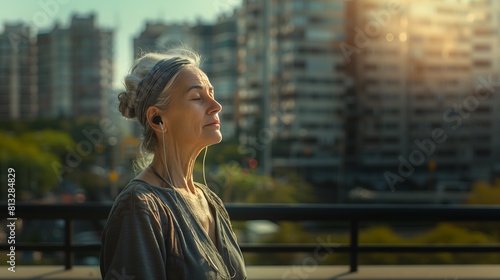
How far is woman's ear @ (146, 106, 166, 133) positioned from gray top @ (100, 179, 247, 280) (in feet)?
0.40

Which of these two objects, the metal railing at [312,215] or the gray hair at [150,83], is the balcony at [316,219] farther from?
the gray hair at [150,83]

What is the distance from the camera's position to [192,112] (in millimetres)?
1342

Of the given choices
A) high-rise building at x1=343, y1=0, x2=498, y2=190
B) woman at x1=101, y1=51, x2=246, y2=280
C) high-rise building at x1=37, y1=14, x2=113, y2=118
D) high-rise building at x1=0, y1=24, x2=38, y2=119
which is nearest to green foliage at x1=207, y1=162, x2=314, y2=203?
high-rise building at x1=37, y1=14, x2=113, y2=118

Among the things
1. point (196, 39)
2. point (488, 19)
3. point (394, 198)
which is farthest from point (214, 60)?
point (488, 19)

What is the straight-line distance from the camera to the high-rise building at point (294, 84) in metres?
36.5

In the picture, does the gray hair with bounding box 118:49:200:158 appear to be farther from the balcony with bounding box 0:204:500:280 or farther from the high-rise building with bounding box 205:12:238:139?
the high-rise building with bounding box 205:12:238:139

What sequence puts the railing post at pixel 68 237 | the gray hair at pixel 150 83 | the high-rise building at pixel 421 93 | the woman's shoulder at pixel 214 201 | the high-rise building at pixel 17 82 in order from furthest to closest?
the high-rise building at pixel 421 93
the high-rise building at pixel 17 82
the railing post at pixel 68 237
the woman's shoulder at pixel 214 201
the gray hair at pixel 150 83

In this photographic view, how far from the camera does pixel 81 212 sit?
3439 mm

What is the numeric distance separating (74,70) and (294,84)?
1212cm

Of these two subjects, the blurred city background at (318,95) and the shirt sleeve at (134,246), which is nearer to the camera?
the shirt sleeve at (134,246)

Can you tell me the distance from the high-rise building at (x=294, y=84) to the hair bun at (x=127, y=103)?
1263 inches

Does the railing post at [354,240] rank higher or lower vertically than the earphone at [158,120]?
lower

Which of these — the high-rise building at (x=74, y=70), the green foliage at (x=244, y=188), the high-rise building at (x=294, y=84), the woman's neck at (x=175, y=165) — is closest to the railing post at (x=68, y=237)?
the woman's neck at (x=175, y=165)

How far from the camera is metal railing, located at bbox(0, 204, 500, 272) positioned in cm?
339
